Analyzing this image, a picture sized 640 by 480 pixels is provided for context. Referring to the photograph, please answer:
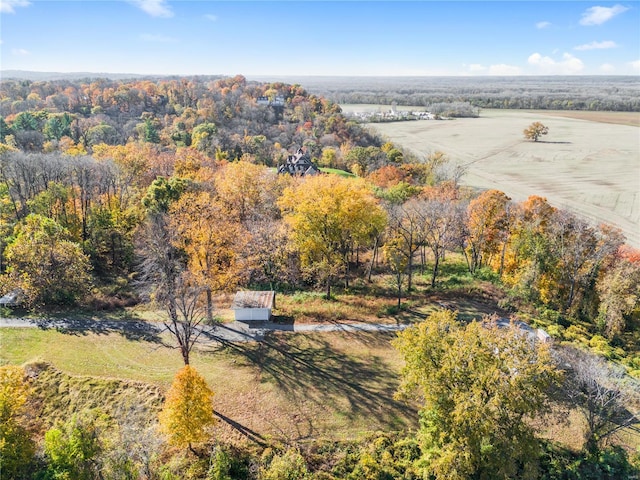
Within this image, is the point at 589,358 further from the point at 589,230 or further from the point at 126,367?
the point at 126,367

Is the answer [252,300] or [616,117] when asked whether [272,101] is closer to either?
[252,300]

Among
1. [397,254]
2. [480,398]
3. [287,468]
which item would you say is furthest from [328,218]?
[480,398]

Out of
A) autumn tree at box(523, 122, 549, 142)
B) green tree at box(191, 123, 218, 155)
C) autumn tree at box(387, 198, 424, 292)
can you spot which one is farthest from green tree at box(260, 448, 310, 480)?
autumn tree at box(523, 122, 549, 142)

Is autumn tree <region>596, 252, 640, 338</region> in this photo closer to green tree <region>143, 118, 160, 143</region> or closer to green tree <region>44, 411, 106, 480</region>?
green tree <region>44, 411, 106, 480</region>

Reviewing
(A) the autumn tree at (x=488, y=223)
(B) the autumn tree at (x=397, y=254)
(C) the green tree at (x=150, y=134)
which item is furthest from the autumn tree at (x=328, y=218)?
(C) the green tree at (x=150, y=134)

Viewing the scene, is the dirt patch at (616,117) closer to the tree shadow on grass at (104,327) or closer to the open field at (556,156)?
the open field at (556,156)

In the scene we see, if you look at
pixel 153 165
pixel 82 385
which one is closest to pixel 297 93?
pixel 153 165
